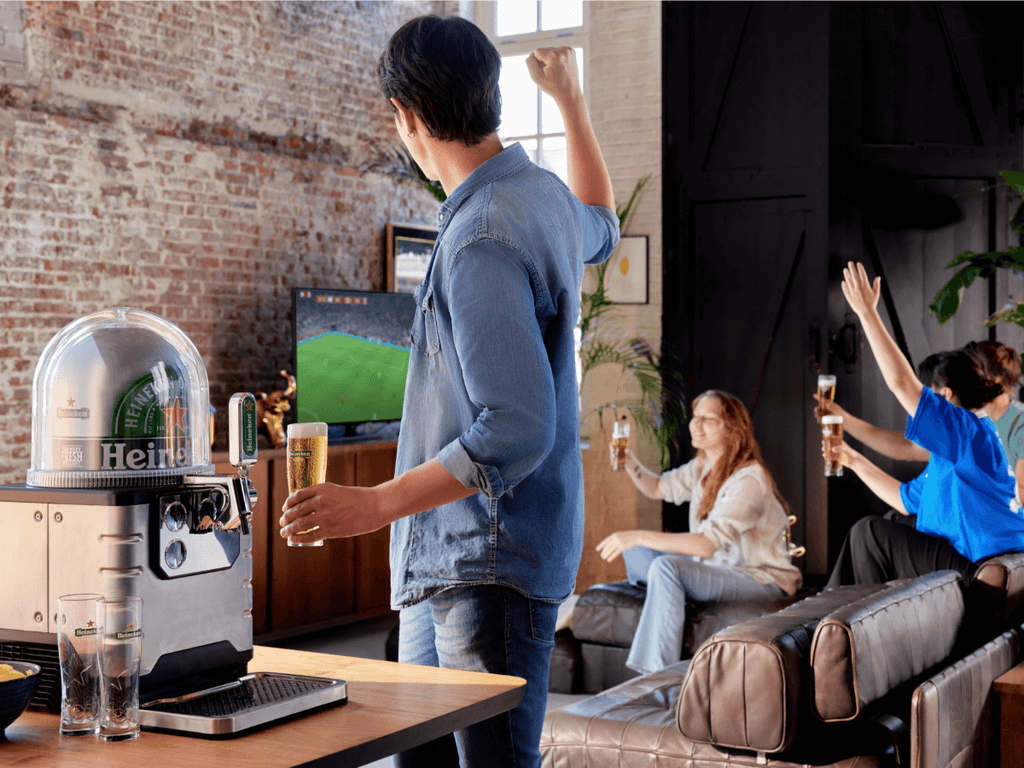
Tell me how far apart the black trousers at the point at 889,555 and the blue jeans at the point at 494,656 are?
11.3 ft

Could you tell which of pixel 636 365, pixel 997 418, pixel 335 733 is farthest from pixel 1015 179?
pixel 335 733

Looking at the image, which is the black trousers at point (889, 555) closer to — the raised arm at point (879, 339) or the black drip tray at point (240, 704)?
the raised arm at point (879, 339)

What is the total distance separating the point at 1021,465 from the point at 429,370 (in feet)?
10.8

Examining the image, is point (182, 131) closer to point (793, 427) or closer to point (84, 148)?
point (84, 148)

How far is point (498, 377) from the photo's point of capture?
1453mm

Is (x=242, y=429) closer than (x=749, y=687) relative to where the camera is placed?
Yes

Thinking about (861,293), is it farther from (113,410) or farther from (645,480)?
(113,410)

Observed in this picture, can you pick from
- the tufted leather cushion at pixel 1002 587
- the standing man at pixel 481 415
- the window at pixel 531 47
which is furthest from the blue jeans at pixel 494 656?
the window at pixel 531 47

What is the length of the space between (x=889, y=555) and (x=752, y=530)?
2.14 feet

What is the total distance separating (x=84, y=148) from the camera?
584cm

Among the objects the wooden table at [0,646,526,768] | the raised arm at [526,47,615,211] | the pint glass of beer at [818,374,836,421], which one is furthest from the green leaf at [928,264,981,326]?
the wooden table at [0,646,526,768]

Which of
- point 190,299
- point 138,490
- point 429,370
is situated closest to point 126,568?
point 138,490

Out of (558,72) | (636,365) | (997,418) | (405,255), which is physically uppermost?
(405,255)

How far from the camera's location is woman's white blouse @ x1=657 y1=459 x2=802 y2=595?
15.2 ft
